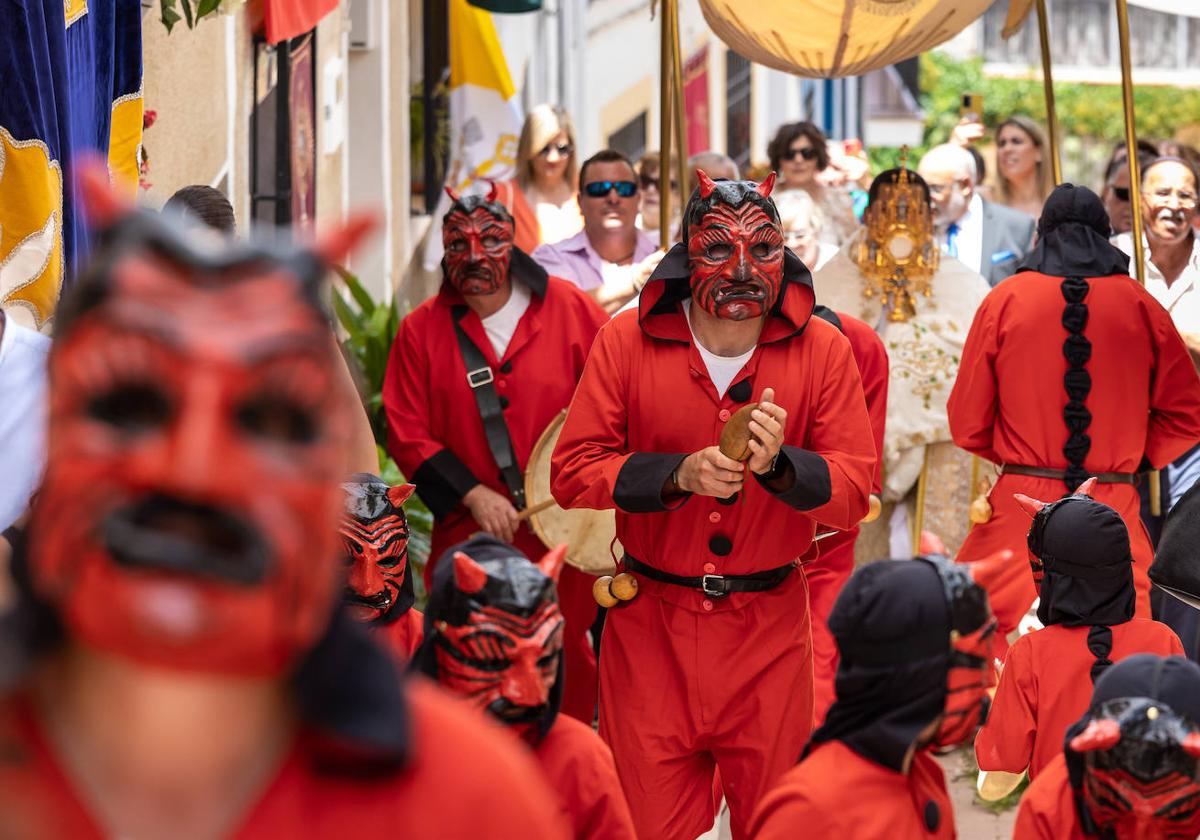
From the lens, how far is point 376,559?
4367 millimetres

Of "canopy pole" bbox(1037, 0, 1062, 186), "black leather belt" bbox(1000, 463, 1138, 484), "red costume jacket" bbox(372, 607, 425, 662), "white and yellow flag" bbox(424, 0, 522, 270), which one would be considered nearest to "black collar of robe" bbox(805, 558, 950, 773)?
"red costume jacket" bbox(372, 607, 425, 662)

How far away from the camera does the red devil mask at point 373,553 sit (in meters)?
4.35

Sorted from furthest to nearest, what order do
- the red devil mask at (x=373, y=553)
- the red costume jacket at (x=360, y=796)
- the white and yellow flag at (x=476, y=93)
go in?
the white and yellow flag at (x=476, y=93) → the red devil mask at (x=373, y=553) → the red costume jacket at (x=360, y=796)

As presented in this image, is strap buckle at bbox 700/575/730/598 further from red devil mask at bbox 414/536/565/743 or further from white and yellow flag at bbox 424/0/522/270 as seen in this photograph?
white and yellow flag at bbox 424/0/522/270

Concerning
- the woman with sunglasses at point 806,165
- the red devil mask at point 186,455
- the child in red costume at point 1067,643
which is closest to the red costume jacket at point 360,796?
the red devil mask at point 186,455

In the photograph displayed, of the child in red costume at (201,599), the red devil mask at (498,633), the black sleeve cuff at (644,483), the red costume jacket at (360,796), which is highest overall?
the child in red costume at (201,599)

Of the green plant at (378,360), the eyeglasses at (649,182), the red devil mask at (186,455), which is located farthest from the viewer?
the eyeglasses at (649,182)

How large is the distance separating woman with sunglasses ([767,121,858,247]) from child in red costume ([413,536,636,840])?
23.1 feet

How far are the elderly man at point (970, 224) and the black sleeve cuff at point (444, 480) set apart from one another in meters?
3.98

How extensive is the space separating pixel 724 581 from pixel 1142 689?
1358 mm

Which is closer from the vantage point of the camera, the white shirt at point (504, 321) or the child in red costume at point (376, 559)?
the child in red costume at point (376, 559)

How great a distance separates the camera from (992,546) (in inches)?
264

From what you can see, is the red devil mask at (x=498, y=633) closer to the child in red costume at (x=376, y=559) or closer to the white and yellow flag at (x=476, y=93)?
the child in red costume at (x=376, y=559)

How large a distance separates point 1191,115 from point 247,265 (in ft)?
126
